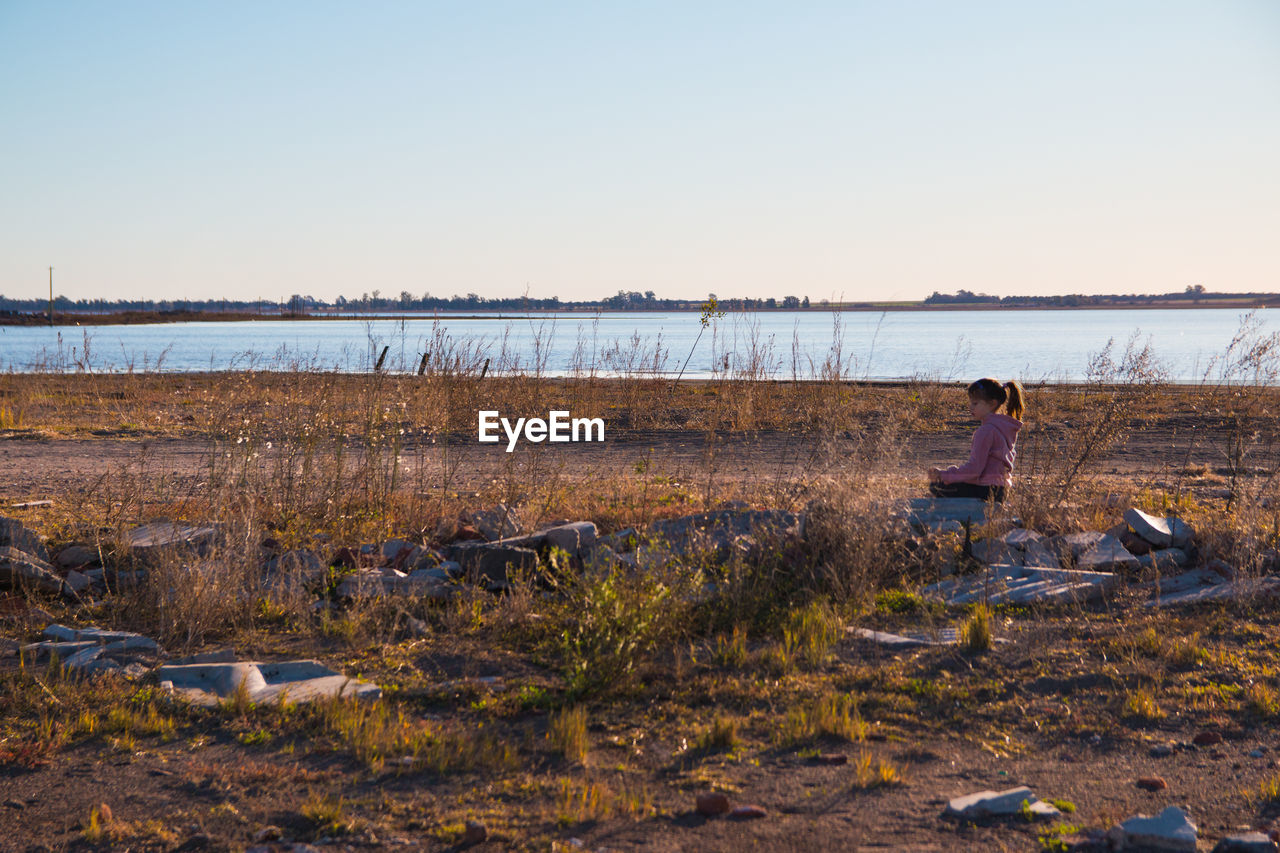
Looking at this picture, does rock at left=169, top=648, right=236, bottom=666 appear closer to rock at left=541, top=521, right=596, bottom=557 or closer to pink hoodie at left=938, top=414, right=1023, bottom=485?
rock at left=541, top=521, right=596, bottom=557

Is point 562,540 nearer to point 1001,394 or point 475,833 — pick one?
point 475,833

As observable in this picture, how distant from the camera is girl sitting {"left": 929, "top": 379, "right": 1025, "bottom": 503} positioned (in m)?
7.08

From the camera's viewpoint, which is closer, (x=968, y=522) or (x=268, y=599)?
(x=268, y=599)

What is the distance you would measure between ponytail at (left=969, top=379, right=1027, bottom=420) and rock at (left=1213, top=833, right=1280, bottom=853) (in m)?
4.38

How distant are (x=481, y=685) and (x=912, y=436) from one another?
436 inches

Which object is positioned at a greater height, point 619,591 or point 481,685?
point 619,591

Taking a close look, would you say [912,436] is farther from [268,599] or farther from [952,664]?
[268,599]

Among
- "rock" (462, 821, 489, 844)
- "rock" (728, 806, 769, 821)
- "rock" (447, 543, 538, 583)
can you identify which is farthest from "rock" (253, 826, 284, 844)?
"rock" (447, 543, 538, 583)

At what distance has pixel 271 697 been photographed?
4207 mm

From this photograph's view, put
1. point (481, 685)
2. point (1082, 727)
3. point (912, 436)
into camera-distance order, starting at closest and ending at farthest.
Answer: point (1082, 727) → point (481, 685) → point (912, 436)

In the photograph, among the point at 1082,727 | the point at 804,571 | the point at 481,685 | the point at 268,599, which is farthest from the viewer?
the point at 804,571

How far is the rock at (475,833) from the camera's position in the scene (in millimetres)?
3031

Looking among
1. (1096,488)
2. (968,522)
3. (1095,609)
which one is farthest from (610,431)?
(1095,609)

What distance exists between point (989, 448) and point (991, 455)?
95 millimetres
